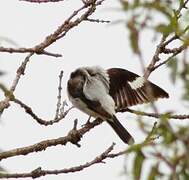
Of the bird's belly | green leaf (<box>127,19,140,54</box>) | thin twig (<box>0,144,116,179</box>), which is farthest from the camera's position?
the bird's belly

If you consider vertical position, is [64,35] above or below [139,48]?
above

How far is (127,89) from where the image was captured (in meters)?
6.14

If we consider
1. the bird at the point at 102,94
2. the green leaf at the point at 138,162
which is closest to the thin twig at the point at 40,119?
the bird at the point at 102,94

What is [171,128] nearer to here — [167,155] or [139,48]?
[167,155]

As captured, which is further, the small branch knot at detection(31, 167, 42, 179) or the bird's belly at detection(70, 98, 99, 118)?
the bird's belly at detection(70, 98, 99, 118)

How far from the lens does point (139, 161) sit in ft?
6.18

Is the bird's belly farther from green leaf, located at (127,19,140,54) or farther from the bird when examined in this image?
green leaf, located at (127,19,140,54)

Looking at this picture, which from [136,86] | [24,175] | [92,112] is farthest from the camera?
[136,86]

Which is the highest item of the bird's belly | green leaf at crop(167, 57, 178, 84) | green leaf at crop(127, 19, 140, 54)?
green leaf at crop(127, 19, 140, 54)

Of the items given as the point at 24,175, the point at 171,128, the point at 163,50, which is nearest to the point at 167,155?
the point at 171,128

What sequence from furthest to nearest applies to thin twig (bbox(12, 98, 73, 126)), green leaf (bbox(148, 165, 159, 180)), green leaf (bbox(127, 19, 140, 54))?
thin twig (bbox(12, 98, 73, 126)) < green leaf (bbox(148, 165, 159, 180)) < green leaf (bbox(127, 19, 140, 54))

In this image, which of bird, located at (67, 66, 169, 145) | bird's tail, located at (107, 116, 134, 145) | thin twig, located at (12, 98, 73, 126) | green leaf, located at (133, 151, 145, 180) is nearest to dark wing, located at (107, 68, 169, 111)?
bird, located at (67, 66, 169, 145)

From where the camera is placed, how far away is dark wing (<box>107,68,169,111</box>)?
18.5 feet

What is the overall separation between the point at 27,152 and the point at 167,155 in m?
1.96
